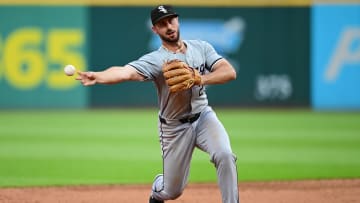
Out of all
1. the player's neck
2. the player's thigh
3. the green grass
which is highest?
the player's neck

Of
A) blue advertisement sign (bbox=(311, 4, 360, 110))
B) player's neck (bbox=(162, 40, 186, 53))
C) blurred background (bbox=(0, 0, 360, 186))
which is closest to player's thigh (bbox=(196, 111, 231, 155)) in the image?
player's neck (bbox=(162, 40, 186, 53))

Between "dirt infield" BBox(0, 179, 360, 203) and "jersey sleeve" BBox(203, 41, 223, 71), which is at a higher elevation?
"jersey sleeve" BBox(203, 41, 223, 71)

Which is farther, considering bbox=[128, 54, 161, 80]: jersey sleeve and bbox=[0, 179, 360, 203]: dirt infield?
bbox=[0, 179, 360, 203]: dirt infield

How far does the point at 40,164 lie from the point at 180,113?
451cm

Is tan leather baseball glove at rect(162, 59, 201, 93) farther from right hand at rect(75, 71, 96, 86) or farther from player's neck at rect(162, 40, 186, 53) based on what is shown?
right hand at rect(75, 71, 96, 86)

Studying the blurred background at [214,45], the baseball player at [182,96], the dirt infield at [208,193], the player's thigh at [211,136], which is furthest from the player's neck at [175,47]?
the blurred background at [214,45]

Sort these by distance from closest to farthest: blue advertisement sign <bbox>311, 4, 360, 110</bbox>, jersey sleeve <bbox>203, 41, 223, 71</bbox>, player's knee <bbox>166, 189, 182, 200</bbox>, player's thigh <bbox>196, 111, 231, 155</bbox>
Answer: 1. player's thigh <bbox>196, 111, 231, 155</bbox>
2. jersey sleeve <bbox>203, 41, 223, 71</bbox>
3. player's knee <bbox>166, 189, 182, 200</bbox>
4. blue advertisement sign <bbox>311, 4, 360, 110</bbox>

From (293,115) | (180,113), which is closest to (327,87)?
(293,115)

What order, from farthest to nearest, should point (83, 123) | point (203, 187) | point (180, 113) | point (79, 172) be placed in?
point (83, 123) < point (79, 172) < point (203, 187) < point (180, 113)

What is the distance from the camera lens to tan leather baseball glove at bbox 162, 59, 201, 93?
6023 mm

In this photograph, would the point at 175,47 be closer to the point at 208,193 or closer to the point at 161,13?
the point at 161,13

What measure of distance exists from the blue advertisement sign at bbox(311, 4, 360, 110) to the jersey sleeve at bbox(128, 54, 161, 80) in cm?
1206

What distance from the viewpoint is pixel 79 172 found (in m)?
10.0

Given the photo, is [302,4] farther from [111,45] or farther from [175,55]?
[175,55]
